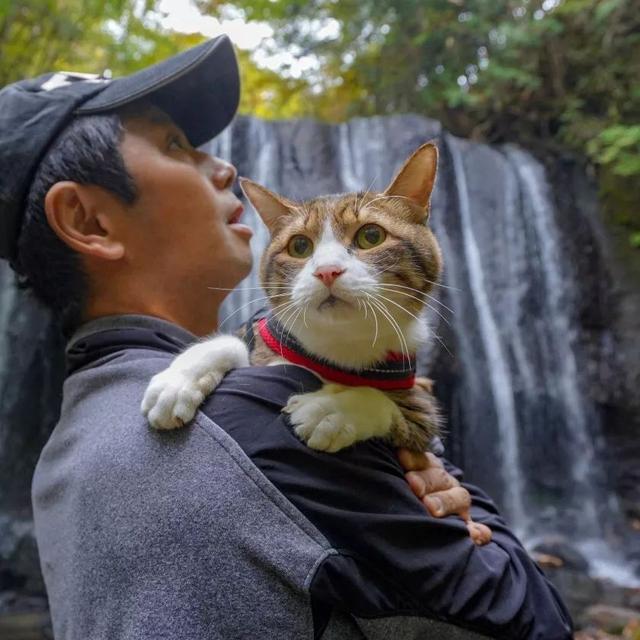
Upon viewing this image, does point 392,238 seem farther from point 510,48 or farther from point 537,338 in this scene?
point 510,48

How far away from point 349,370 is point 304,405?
20 centimetres

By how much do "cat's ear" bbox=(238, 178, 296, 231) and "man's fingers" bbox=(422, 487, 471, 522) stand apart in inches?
27.1

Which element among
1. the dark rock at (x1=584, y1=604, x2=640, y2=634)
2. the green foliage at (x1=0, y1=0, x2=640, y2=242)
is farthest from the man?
the green foliage at (x1=0, y1=0, x2=640, y2=242)

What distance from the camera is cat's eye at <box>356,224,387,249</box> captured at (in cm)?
126

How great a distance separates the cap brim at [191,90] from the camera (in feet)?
4.52

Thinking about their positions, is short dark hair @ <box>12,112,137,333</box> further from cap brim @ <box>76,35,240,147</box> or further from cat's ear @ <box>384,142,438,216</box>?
cat's ear @ <box>384,142,438,216</box>

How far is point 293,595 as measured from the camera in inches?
35.1

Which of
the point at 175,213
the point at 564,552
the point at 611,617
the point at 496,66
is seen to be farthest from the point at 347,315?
the point at 496,66

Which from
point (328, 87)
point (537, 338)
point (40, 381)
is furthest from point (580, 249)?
point (40, 381)

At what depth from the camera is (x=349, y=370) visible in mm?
1226

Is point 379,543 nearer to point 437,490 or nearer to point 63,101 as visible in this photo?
point 437,490

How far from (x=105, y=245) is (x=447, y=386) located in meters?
4.27

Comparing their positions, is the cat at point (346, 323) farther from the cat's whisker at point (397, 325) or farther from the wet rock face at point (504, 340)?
the wet rock face at point (504, 340)

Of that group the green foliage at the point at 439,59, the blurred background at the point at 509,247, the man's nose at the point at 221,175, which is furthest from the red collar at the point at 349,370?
the green foliage at the point at 439,59
